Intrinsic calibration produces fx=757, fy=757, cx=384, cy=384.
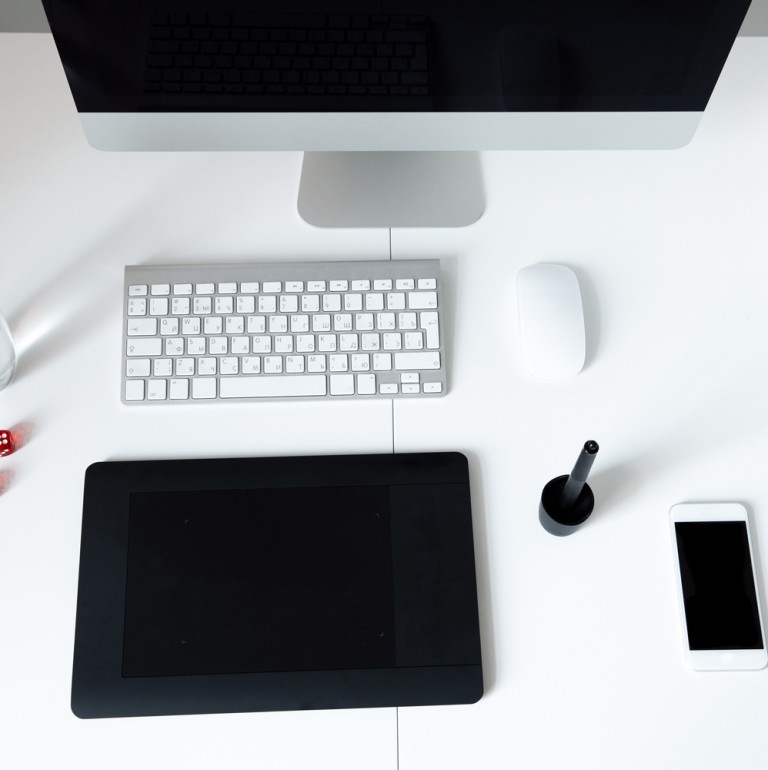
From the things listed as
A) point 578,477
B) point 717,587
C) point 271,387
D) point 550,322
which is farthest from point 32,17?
point 717,587

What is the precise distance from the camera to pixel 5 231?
0.78 metres

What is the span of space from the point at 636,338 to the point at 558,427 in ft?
0.41

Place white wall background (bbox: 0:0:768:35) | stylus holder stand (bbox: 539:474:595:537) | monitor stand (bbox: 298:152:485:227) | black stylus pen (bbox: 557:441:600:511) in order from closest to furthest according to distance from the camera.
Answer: black stylus pen (bbox: 557:441:600:511) < stylus holder stand (bbox: 539:474:595:537) < monitor stand (bbox: 298:152:485:227) < white wall background (bbox: 0:0:768:35)

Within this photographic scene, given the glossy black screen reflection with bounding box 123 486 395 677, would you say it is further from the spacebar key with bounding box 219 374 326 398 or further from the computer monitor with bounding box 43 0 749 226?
the computer monitor with bounding box 43 0 749 226

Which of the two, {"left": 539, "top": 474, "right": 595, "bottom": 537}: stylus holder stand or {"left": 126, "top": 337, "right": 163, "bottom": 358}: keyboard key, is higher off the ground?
{"left": 126, "top": 337, "right": 163, "bottom": 358}: keyboard key

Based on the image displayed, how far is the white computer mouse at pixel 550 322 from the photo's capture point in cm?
73

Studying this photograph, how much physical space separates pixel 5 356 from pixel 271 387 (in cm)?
25

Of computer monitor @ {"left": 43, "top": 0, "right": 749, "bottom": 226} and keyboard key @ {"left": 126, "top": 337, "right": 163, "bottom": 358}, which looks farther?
keyboard key @ {"left": 126, "top": 337, "right": 163, "bottom": 358}

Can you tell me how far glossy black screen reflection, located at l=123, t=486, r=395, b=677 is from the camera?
2.13 ft

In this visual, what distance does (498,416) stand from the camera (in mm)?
730

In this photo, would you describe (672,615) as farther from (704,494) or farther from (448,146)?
(448,146)

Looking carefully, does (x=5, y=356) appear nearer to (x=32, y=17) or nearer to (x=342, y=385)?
(x=342, y=385)

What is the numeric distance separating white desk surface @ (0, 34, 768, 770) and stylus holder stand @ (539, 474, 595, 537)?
0.03 metres

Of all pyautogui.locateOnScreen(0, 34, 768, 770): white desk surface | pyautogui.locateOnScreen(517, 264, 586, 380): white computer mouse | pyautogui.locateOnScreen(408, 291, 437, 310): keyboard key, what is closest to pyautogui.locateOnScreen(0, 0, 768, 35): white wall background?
pyautogui.locateOnScreen(0, 34, 768, 770): white desk surface
